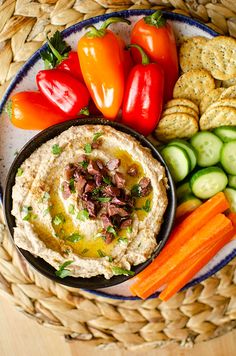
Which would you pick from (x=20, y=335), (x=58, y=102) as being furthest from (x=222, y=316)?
(x=58, y=102)

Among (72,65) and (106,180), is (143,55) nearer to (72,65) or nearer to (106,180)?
(72,65)

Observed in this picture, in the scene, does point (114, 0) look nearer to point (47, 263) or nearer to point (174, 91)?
point (174, 91)

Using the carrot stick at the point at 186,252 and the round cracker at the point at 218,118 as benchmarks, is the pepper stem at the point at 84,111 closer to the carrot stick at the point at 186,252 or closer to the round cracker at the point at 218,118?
the round cracker at the point at 218,118

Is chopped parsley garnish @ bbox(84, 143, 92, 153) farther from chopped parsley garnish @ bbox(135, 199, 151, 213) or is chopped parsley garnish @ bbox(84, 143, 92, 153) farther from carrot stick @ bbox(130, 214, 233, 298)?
carrot stick @ bbox(130, 214, 233, 298)

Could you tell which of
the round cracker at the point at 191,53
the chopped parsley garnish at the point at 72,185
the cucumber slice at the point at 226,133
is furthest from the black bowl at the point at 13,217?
the round cracker at the point at 191,53

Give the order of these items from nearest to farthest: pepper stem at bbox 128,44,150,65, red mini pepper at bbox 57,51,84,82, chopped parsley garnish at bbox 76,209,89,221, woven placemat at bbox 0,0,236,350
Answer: chopped parsley garnish at bbox 76,209,89,221, pepper stem at bbox 128,44,150,65, red mini pepper at bbox 57,51,84,82, woven placemat at bbox 0,0,236,350

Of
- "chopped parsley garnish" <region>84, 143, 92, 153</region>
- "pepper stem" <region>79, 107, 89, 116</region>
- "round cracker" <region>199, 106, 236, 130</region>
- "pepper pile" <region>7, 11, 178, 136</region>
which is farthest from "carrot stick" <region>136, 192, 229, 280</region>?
"pepper stem" <region>79, 107, 89, 116</region>

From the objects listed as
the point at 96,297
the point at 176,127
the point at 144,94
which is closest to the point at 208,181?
the point at 176,127
